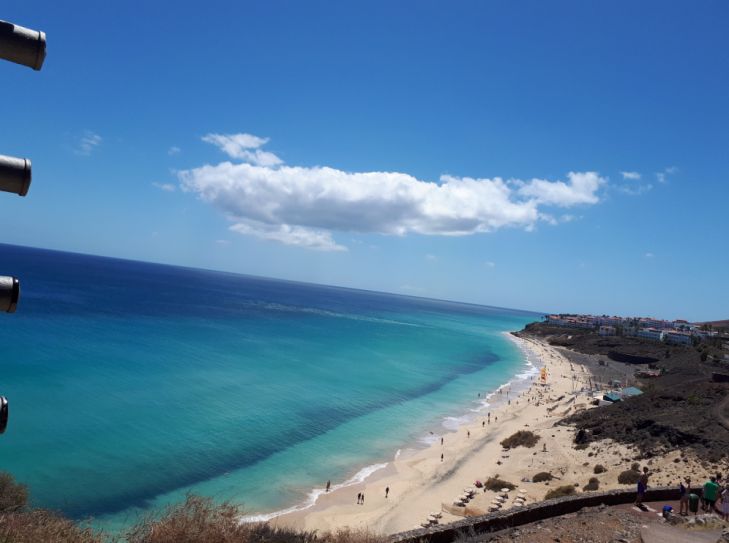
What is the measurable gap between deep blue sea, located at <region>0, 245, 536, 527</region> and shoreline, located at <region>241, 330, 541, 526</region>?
1.04 ft

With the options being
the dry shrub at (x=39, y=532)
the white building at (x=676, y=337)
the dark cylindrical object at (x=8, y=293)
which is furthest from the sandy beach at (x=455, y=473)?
the white building at (x=676, y=337)

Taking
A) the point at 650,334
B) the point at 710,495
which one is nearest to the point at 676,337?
the point at 650,334

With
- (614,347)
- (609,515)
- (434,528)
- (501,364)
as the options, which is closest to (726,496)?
(609,515)

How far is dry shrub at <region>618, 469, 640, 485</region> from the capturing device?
67.9 ft

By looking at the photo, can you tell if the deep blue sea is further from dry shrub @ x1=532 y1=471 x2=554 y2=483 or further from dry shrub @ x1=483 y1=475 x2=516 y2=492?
dry shrub @ x1=532 y1=471 x2=554 y2=483

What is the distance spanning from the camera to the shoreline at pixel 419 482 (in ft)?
62.2

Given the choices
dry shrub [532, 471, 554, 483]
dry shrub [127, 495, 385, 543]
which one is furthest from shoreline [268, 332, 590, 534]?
dry shrub [127, 495, 385, 543]

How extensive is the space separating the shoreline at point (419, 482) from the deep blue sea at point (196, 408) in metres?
1.15

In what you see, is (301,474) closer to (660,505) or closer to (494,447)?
(494,447)

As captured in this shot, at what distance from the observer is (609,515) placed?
1330cm

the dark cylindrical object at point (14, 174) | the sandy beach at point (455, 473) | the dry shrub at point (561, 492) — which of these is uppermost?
the dark cylindrical object at point (14, 174)

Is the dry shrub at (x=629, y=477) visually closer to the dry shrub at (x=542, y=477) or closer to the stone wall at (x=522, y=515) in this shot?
the dry shrub at (x=542, y=477)

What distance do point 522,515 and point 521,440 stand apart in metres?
18.2

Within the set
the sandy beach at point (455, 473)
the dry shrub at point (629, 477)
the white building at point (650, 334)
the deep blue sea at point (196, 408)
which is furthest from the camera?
the white building at point (650, 334)
